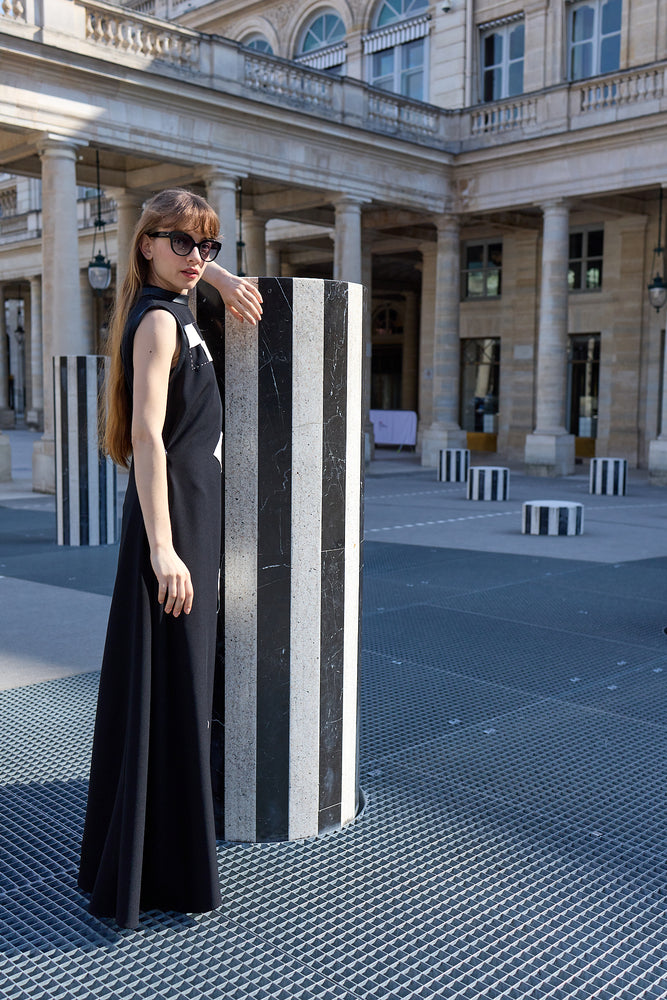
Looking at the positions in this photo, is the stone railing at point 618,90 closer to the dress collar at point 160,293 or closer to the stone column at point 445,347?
the stone column at point 445,347

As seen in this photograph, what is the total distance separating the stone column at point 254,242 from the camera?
22328mm

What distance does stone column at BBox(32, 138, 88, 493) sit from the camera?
51.3ft

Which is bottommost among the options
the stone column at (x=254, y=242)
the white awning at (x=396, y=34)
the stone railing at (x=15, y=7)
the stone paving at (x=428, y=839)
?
the stone paving at (x=428, y=839)

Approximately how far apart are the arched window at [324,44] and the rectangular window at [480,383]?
8.25 metres

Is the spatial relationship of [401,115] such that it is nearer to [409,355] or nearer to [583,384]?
[583,384]

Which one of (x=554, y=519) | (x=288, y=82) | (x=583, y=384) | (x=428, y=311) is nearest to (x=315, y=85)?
(x=288, y=82)

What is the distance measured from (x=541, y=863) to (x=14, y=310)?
5724 centimetres

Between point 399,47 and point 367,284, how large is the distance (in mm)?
6214

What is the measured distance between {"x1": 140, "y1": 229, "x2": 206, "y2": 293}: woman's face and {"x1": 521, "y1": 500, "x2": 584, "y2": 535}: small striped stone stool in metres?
9.05

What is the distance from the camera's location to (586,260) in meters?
24.2

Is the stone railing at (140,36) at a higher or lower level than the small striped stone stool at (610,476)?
higher

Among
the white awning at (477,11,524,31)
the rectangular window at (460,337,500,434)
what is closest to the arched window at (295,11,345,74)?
the white awning at (477,11,524,31)

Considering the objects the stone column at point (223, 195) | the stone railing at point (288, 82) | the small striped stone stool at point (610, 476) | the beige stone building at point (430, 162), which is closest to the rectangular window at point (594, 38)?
the beige stone building at point (430, 162)

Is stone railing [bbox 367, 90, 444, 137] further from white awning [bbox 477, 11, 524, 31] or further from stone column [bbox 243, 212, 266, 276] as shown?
stone column [bbox 243, 212, 266, 276]
